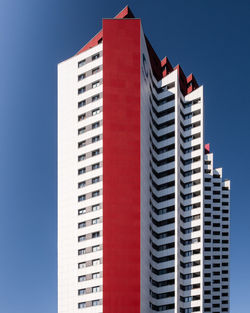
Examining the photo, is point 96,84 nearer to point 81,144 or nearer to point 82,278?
point 81,144

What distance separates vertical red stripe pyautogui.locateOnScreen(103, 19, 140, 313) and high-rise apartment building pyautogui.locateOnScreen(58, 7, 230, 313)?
0.15 m

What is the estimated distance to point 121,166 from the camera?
61.6 metres

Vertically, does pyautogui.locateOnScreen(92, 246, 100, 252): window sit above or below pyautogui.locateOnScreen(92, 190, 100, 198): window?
below

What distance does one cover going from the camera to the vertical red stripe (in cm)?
5669

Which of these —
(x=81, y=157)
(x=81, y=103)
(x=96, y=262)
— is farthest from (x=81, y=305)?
(x=81, y=103)

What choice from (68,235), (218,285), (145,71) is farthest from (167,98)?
(218,285)

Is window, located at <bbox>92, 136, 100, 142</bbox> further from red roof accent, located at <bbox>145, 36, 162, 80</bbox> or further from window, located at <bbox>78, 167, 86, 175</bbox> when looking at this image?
red roof accent, located at <bbox>145, 36, 162, 80</bbox>

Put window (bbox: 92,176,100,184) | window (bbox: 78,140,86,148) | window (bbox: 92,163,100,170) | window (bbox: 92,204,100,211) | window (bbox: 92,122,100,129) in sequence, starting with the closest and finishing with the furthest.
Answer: window (bbox: 92,204,100,211)
window (bbox: 92,176,100,184)
window (bbox: 92,163,100,170)
window (bbox: 92,122,100,129)
window (bbox: 78,140,86,148)

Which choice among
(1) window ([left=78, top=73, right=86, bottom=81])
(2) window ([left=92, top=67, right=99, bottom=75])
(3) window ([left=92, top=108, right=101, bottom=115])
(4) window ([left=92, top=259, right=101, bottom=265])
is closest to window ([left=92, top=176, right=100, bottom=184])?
(3) window ([left=92, top=108, right=101, bottom=115])

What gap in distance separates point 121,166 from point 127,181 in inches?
99.0

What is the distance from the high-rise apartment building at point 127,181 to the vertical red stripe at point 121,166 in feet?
0.49

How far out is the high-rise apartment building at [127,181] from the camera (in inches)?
2346

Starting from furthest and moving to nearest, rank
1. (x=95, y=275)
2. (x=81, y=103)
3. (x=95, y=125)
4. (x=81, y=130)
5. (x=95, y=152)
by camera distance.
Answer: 1. (x=81, y=103)
2. (x=81, y=130)
3. (x=95, y=125)
4. (x=95, y=152)
5. (x=95, y=275)

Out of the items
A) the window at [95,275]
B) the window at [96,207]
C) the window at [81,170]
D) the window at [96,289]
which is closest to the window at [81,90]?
the window at [81,170]
